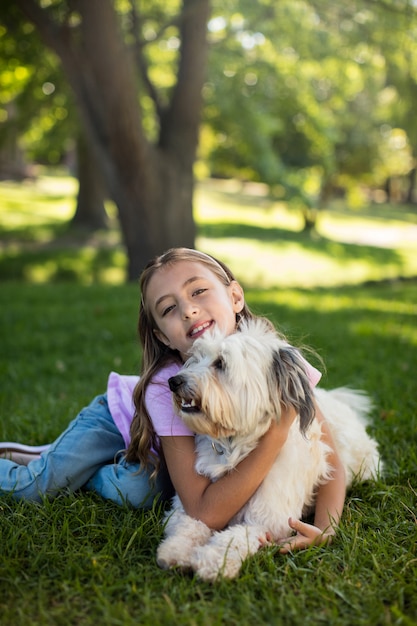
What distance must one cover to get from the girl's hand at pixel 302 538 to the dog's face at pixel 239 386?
1.34 feet

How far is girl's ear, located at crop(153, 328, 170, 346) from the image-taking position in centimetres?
312

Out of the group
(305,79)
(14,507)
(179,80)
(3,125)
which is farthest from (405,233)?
(14,507)

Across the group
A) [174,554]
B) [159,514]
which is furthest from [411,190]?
[174,554]

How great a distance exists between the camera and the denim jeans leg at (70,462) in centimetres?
321

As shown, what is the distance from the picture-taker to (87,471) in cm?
331

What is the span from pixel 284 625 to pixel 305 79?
15511 millimetres

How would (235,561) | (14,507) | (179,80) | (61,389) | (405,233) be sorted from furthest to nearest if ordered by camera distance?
(405,233) → (179,80) → (61,389) → (14,507) → (235,561)

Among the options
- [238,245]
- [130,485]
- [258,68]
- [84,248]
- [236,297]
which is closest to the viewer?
[130,485]

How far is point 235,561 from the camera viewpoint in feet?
8.18

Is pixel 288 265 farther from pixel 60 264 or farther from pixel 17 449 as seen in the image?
pixel 17 449

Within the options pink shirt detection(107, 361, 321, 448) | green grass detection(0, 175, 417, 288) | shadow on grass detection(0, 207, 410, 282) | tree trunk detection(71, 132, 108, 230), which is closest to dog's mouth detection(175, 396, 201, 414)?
pink shirt detection(107, 361, 321, 448)

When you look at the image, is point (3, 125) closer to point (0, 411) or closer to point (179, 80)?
point (179, 80)

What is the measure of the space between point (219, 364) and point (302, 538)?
80 cm

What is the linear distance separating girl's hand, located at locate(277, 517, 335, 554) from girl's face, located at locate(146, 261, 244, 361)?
0.85 m
